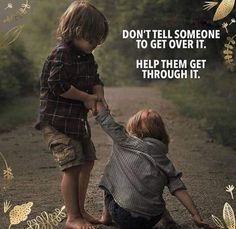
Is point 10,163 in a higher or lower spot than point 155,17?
lower

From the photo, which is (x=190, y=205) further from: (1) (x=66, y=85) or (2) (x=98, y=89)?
(1) (x=66, y=85)

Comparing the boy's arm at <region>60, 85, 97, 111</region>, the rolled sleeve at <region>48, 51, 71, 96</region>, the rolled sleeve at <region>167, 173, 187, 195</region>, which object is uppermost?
the rolled sleeve at <region>48, 51, 71, 96</region>

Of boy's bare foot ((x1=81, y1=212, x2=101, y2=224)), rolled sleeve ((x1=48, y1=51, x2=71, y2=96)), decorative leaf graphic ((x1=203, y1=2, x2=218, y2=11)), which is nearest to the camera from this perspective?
rolled sleeve ((x1=48, y1=51, x2=71, y2=96))

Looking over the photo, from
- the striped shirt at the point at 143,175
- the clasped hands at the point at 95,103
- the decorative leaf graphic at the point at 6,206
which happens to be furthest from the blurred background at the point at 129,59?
the decorative leaf graphic at the point at 6,206

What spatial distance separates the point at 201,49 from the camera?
424 cm

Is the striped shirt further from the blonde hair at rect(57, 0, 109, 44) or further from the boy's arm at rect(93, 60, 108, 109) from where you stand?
the blonde hair at rect(57, 0, 109, 44)

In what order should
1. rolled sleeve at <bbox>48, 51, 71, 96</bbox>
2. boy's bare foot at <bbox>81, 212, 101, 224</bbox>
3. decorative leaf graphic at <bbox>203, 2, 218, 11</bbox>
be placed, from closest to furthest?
rolled sleeve at <bbox>48, 51, 71, 96</bbox>
decorative leaf graphic at <bbox>203, 2, 218, 11</bbox>
boy's bare foot at <bbox>81, 212, 101, 224</bbox>

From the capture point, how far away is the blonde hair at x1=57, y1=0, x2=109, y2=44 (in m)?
4.12

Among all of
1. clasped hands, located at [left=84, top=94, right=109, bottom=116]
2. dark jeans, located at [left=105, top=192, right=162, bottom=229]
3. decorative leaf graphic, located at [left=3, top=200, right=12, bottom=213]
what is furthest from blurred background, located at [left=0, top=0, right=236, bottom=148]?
dark jeans, located at [left=105, top=192, right=162, bottom=229]

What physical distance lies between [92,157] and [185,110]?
1.61 feet

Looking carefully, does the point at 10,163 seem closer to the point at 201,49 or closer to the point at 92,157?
the point at 92,157

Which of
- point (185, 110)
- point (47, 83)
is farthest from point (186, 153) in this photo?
point (47, 83)

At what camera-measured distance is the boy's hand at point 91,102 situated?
13.7ft

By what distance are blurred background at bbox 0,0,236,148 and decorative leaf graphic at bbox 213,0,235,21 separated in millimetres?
33
